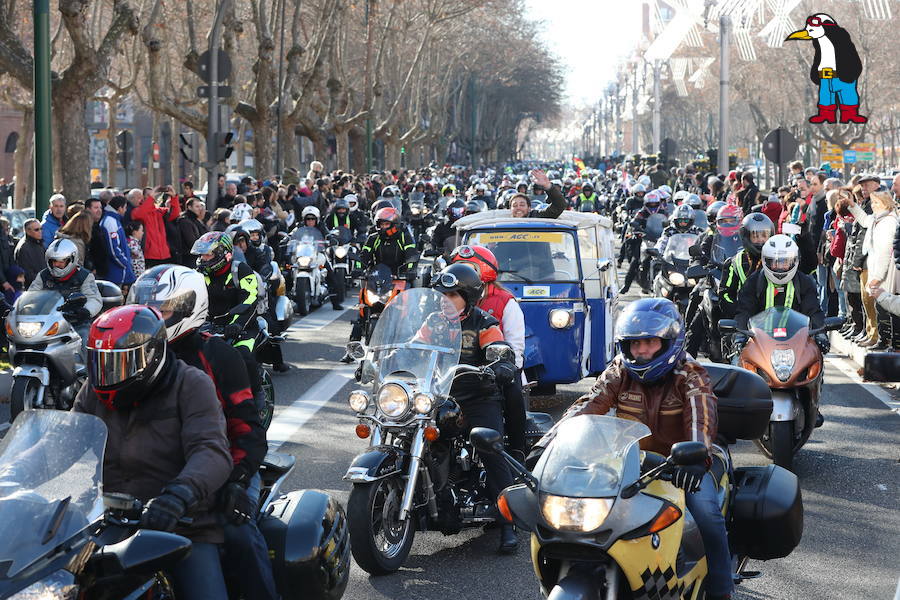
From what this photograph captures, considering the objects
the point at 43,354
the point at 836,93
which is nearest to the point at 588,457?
the point at 43,354

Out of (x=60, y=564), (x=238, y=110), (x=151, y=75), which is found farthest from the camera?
(x=238, y=110)

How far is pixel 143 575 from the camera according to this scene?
159 inches

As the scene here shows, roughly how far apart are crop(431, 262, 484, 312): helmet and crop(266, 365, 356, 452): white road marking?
260 cm

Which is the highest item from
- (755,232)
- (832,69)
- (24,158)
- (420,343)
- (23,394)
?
(832,69)

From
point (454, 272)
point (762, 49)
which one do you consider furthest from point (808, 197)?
point (762, 49)

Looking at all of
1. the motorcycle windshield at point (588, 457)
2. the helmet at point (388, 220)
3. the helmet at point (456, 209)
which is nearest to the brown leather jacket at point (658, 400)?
the motorcycle windshield at point (588, 457)

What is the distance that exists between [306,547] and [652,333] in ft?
4.94

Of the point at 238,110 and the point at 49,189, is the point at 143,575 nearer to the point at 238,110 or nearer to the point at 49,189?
the point at 49,189

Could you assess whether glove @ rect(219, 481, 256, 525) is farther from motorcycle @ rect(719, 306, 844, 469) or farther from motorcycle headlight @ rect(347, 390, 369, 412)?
motorcycle @ rect(719, 306, 844, 469)

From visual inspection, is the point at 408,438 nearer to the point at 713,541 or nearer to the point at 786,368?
the point at 713,541

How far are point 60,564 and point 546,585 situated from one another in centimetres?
170

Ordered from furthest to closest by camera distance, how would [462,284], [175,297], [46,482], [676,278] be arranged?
[676,278] → [462,284] → [175,297] → [46,482]

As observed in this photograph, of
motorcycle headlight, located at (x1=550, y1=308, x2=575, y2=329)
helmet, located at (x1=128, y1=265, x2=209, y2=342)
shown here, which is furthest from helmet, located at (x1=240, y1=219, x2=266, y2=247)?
helmet, located at (x1=128, y1=265, x2=209, y2=342)

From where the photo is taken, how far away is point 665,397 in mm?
5719
